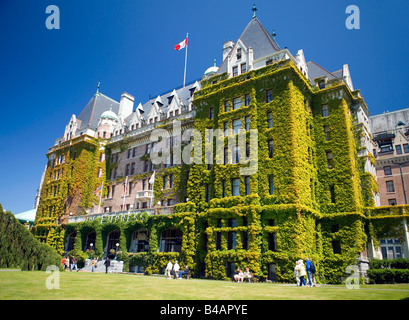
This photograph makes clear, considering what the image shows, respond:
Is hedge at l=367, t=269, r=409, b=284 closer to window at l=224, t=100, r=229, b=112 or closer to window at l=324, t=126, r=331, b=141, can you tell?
window at l=324, t=126, r=331, b=141

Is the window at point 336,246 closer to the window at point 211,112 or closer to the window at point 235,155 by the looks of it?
the window at point 235,155

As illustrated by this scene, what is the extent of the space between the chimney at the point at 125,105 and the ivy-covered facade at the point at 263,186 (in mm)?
23332

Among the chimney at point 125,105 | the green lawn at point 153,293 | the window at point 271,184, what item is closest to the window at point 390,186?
the window at point 271,184

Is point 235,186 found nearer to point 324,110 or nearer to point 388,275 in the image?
point 324,110

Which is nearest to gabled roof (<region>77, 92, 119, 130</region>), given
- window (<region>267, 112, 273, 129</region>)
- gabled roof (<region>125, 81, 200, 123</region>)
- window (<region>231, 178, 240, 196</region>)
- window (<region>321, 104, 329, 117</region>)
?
gabled roof (<region>125, 81, 200, 123</region>)

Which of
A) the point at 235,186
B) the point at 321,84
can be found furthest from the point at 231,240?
the point at 321,84

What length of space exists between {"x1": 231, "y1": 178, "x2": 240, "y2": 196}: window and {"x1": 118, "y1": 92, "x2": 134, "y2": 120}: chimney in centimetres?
3815

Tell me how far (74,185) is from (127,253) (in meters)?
20.7

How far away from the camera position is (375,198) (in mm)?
42688

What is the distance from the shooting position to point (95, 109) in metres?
69.0

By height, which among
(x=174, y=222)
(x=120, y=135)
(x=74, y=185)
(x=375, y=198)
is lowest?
(x=174, y=222)

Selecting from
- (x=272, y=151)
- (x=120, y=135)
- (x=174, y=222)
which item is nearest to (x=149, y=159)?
(x=120, y=135)

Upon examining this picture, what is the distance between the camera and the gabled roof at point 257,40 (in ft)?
142
